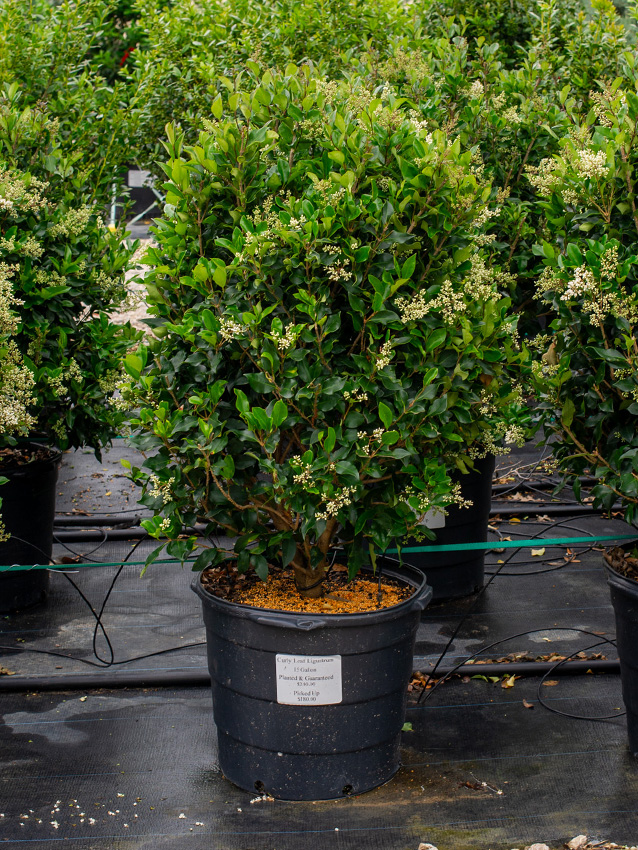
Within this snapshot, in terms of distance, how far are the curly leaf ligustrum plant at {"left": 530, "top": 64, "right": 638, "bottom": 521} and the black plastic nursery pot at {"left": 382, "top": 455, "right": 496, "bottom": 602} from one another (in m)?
1.12

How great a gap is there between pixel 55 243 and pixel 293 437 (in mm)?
1856

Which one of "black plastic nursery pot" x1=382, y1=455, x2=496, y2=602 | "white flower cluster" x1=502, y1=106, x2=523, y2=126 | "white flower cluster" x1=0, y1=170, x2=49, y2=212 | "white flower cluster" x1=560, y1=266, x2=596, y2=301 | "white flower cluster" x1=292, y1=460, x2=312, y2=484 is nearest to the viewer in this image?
"white flower cluster" x1=292, y1=460, x2=312, y2=484

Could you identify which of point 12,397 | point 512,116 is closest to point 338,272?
point 12,397

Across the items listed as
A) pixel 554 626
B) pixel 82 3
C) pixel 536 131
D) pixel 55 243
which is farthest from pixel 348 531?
pixel 82 3

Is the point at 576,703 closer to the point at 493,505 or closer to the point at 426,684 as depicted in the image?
the point at 426,684

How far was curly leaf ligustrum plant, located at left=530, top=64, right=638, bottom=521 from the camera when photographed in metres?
2.71

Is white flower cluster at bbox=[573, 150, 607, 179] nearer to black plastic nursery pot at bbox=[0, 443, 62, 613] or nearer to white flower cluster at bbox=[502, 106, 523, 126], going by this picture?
white flower cluster at bbox=[502, 106, 523, 126]

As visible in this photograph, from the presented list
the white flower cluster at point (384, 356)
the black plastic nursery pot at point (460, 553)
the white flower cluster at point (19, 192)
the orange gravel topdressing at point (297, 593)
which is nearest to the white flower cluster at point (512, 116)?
the black plastic nursery pot at point (460, 553)

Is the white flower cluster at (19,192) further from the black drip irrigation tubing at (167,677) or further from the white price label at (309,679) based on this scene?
the white price label at (309,679)

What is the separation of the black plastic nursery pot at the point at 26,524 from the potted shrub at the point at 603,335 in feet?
7.37

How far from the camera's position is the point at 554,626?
12.8 feet

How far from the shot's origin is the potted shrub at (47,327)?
148 inches

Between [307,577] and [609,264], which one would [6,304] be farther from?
[609,264]

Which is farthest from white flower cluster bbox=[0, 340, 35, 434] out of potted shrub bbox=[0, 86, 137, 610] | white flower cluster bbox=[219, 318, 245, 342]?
white flower cluster bbox=[219, 318, 245, 342]
